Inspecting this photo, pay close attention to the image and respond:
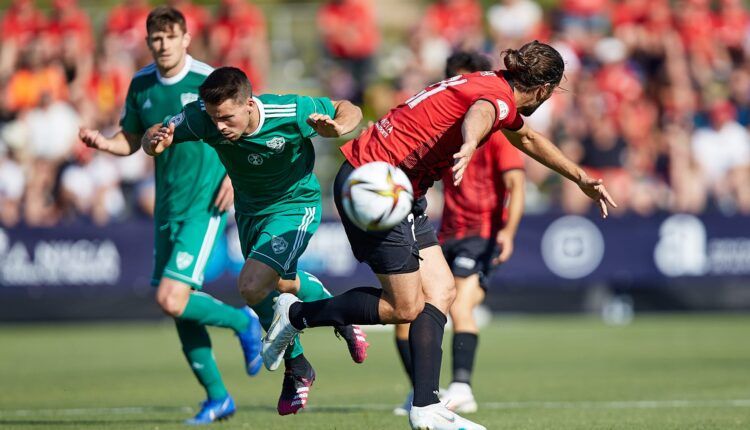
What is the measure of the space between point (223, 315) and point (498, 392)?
2652mm

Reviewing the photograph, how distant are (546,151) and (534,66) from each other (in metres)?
0.78

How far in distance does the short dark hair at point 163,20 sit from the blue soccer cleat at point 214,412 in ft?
9.16

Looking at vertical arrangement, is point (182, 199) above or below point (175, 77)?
below

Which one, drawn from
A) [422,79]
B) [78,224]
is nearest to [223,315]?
[78,224]

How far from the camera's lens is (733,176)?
61.6ft

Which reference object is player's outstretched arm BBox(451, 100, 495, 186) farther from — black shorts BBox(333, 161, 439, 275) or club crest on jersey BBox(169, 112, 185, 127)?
club crest on jersey BBox(169, 112, 185, 127)

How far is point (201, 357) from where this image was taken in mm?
8750

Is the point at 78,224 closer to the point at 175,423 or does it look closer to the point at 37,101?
the point at 37,101

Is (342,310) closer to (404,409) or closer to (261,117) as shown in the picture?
(261,117)

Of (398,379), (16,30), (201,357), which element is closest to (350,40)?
(16,30)

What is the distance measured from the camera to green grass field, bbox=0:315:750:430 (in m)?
8.41

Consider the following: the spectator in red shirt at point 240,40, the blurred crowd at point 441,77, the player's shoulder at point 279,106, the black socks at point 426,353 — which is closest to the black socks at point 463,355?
the black socks at point 426,353

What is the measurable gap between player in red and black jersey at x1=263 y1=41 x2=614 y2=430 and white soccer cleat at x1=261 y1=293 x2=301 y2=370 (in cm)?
7

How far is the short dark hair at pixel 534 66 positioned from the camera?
22.6ft
